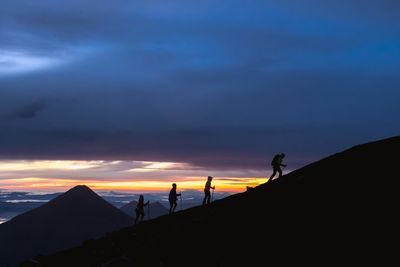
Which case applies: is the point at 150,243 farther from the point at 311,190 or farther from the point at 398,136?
the point at 398,136

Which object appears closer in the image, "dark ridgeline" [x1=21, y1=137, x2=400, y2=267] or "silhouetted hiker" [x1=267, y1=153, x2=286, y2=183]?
"dark ridgeline" [x1=21, y1=137, x2=400, y2=267]

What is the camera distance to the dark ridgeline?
24781mm

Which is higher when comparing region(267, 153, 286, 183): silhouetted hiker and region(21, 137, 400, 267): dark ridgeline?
region(267, 153, 286, 183): silhouetted hiker

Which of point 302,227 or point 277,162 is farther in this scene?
point 277,162

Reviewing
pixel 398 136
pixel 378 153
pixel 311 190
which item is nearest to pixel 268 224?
pixel 311 190

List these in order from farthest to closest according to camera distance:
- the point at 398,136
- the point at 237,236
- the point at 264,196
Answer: the point at 398,136, the point at 264,196, the point at 237,236

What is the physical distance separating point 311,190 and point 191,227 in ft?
25.4

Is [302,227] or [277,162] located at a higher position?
[277,162]

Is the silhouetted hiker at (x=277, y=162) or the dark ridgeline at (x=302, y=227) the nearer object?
the dark ridgeline at (x=302, y=227)

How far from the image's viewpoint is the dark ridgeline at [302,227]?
24.8 metres

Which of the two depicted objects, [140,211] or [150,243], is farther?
[140,211]

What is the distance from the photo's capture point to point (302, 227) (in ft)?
91.9

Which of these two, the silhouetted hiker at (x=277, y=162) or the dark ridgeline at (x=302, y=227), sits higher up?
the silhouetted hiker at (x=277, y=162)

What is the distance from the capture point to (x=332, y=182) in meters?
33.7
